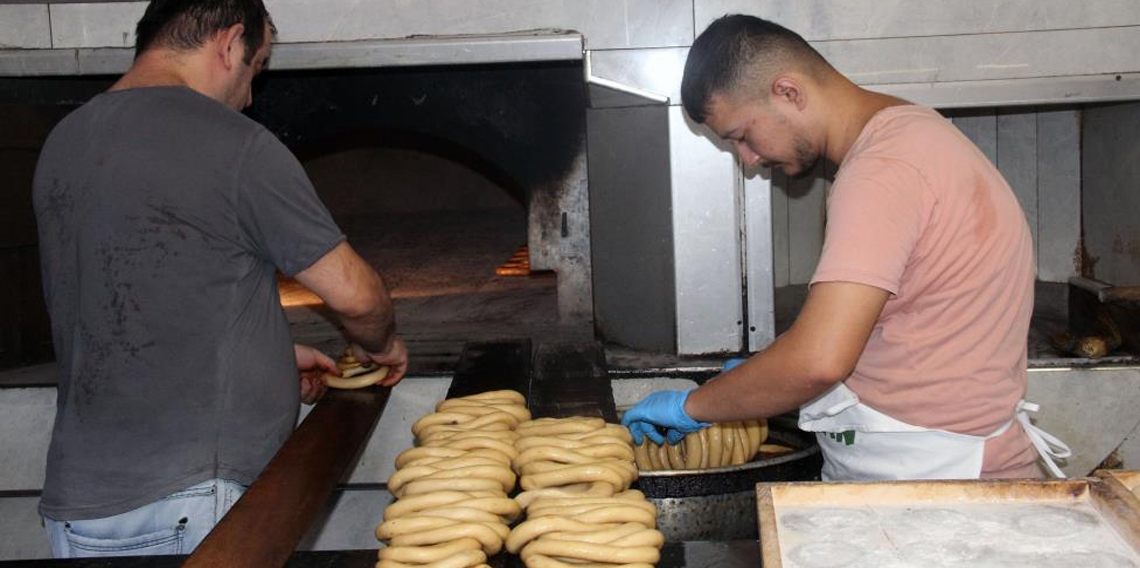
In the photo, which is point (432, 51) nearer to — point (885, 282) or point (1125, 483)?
point (885, 282)

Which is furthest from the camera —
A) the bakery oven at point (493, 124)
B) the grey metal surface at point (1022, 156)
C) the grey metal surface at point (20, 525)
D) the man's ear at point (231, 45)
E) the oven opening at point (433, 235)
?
the oven opening at point (433, 235)

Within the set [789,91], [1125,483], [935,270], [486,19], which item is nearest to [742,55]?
[789,91]

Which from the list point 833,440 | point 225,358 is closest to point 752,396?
point 833,440

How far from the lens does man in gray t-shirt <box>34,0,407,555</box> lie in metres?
2.18

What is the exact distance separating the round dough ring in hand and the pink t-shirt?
145 cm

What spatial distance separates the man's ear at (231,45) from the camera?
2.37 meters

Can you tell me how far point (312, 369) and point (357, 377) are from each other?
5.2 inches

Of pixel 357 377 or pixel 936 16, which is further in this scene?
pixel 936 16

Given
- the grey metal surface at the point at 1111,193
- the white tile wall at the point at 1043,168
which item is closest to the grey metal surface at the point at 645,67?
the white tile wall at the point at 1043,168

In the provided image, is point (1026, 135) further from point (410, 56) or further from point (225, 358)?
point (225, 358)

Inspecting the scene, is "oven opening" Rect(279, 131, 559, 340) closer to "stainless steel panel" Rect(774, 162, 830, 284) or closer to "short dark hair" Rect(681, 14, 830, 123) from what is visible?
"stainless steel panel" Rect(774, 162, 830, 284)

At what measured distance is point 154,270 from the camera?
2193 millimetres

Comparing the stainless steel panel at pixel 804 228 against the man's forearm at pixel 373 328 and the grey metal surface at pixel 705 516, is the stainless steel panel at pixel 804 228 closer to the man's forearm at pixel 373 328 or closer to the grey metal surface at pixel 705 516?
the grey metal surface at pixel 705 516

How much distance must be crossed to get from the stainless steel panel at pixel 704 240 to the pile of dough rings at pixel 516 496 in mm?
1500
